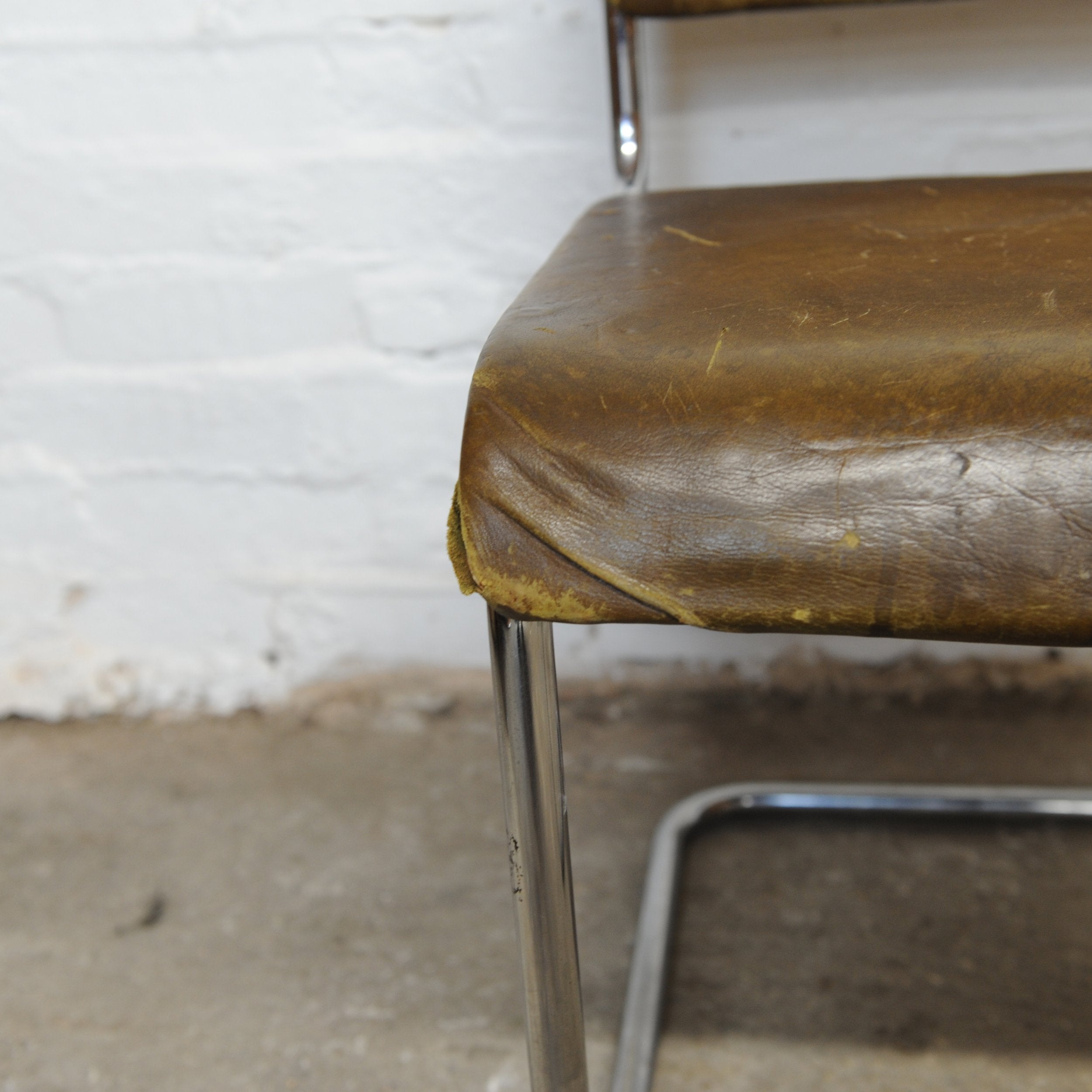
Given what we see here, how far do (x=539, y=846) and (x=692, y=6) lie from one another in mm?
536

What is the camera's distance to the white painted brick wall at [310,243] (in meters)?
0.95

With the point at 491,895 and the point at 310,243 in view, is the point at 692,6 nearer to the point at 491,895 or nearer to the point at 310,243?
the point at 310,243

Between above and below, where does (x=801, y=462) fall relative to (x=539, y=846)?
above

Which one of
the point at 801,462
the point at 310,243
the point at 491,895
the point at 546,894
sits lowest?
the point at 491,895

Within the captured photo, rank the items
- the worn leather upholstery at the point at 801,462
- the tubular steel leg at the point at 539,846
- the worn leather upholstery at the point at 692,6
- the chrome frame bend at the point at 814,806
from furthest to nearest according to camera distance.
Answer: the chrome frame bend at the point at 814,806 → the worn leather upholstery at the point at 692,6 → the tubular steel leg at the point at 539,846 → the worn leather upholstery at the point at 801,462

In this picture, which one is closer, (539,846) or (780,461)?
(780,461)

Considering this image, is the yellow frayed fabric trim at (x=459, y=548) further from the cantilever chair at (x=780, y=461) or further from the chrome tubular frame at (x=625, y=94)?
the chrome tubular frame at (x=625, y=94)

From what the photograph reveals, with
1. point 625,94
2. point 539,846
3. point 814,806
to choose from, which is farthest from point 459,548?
point 814,806

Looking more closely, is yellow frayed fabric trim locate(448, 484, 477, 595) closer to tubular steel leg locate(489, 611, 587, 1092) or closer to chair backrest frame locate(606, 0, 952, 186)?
tubular steel leg locate(489, 611, 587, 1092)

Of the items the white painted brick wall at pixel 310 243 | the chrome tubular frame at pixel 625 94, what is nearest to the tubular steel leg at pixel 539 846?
the chrome tubular frame at pixel 625 94

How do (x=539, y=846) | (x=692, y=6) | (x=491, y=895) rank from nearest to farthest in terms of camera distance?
(x=539, y=846) → (x=692, y=6) → (x=491, y=895)

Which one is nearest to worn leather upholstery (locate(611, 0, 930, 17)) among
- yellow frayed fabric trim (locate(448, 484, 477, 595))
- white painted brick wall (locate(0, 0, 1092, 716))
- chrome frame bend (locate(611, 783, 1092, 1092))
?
white painted brick wall (locate(0, 0, 1092, 716))

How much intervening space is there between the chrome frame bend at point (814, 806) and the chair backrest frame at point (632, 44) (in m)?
0.48

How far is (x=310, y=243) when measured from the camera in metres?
1.04
